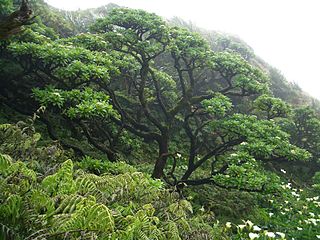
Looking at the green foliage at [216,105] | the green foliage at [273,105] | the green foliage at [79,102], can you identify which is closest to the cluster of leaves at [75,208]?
the green foliage at [79,102]

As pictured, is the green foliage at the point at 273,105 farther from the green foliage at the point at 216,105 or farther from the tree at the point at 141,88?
the green foliage at the point at 216,105

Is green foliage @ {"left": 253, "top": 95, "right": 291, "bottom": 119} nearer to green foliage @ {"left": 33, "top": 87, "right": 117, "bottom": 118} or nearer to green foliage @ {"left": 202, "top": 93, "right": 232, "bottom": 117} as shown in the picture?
green foliage @ {"left": 202, "top": 93, "right": 232, "bottom": 117}

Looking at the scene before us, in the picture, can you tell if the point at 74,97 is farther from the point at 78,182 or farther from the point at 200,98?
the point at 200,98

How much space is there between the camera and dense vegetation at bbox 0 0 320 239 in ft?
13.9

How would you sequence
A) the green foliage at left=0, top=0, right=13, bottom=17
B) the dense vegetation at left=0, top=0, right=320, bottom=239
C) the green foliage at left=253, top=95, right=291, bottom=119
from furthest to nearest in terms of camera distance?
the green foliage at left=253, top=95, right=291, bottom=119 < the green foliage at left=0, top=0, right=13, bottom=17 < the dense vegetation at left=0, top=0, right=320, bottom=239

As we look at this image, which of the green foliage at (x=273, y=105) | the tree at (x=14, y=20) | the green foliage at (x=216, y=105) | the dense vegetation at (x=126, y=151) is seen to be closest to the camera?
the dense vegetation at (x=126, y=151)

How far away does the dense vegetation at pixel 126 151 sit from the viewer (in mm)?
4234

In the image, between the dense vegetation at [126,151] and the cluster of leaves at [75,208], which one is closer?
the cluster of leaves at [75,208]

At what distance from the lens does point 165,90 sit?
15000 mm

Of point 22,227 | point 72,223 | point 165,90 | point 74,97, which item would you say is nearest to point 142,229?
point 72,223

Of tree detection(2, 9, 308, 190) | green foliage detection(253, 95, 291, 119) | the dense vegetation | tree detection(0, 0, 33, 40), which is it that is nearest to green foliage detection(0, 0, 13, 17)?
the dense vegetation

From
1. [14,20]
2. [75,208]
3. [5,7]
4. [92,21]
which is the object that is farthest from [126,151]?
[92,21]

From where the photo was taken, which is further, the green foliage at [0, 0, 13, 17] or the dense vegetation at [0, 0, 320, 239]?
the green foliage at [0, 0, 13, 17]

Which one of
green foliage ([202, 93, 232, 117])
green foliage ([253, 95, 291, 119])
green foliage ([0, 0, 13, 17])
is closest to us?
green foliage ([0, 0, 13, 17])
